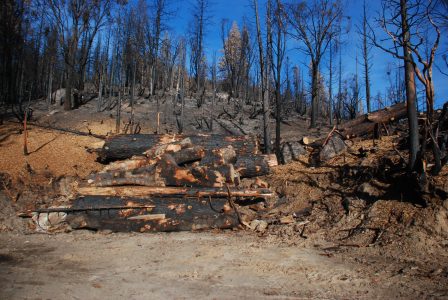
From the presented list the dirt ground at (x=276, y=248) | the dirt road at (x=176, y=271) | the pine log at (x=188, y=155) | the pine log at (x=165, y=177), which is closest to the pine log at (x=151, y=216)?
the dirt ground at (x=276, y=248)

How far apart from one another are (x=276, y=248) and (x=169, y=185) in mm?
3825

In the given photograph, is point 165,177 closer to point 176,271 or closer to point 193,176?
point 193,176

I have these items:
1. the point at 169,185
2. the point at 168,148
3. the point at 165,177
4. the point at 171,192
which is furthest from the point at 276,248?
the point at 168,148

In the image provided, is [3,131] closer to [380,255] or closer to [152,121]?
[152,121]

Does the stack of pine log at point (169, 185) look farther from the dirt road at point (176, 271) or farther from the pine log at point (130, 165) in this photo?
the dirt road at point (176, 271)

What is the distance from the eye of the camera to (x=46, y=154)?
1171 cm

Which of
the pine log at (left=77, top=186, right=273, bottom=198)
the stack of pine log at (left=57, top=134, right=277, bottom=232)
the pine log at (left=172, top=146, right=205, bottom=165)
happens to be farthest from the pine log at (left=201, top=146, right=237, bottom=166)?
the pine log at (left=77, top=186, right=273, bottom=198)

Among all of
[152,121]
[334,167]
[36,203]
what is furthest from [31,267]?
[152,121]

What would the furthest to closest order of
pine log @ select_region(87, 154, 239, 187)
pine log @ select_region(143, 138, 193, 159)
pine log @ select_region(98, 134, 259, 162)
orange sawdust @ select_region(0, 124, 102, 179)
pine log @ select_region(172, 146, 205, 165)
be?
pine log @ select_region(98, 134, 259, 162) < pine log @ select_region(143, 138, 193, 159) < orange sawdust @ select_region(0, 124, 102, 179) < pine log @ select_region(172, 146, 205, 165) < pine log @ select_region(87, 154, 239, 187)

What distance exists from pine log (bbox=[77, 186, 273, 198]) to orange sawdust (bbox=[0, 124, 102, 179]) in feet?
8.21

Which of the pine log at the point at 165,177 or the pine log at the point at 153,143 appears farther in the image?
the pine log at the point at 153,143

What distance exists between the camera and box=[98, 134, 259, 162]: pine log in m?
11.5

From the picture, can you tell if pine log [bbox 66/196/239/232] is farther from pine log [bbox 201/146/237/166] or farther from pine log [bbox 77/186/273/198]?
pine log [bbox 201/146/237/166]

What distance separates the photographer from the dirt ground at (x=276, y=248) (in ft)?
13.8
